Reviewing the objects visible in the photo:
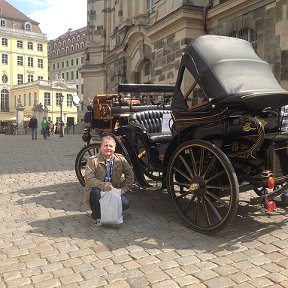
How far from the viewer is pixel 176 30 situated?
1396 centimetres

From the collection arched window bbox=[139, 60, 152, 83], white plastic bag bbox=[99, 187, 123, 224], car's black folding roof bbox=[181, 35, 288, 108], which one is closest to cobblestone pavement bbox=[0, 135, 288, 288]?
white plastic bag bbox=[99, 187, 123, 224]

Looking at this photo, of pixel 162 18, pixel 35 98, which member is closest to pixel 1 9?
pixel 35 98

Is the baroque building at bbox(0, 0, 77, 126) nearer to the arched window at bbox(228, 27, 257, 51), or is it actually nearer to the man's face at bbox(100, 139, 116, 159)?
the arched window at bbox(228, 27, 257, 51)

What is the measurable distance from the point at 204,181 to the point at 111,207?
109 cm

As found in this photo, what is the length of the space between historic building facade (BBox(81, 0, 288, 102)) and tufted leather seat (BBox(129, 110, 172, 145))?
951 mm

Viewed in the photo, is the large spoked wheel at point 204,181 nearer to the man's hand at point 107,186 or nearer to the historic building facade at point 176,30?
the man's hand at point 107,186

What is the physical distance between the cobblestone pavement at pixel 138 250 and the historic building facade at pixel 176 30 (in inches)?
107

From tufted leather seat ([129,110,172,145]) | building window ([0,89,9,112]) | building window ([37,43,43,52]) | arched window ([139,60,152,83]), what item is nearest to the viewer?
tufted leather seat ([129,110,172,145])

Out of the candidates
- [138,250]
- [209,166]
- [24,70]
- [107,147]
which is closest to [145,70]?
[107,147]

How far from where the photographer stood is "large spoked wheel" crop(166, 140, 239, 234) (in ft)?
12.8

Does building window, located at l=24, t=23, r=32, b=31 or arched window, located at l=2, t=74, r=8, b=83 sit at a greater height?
building window, located at l=24, t=23, r=32, b=31

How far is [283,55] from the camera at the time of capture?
32.3 ft

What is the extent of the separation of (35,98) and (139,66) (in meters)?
55.8

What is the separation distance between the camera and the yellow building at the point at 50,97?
234ft
